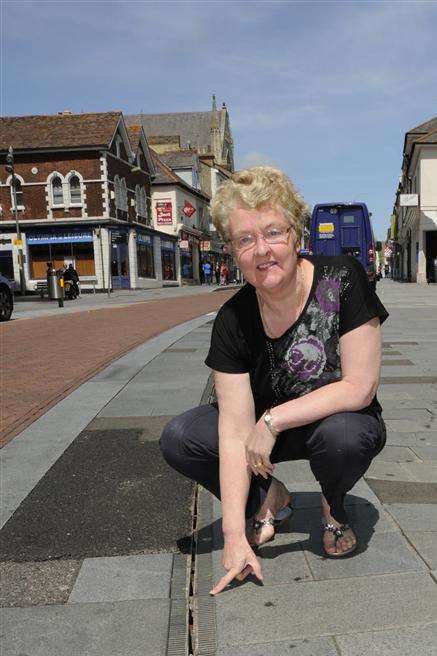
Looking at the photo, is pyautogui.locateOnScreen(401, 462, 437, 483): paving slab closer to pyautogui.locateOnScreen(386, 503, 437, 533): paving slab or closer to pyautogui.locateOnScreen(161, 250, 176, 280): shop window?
pyautogui.locateOnScreen(386, 503, 437, 533): paving slab

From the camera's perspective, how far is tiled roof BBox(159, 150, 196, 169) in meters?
52.7

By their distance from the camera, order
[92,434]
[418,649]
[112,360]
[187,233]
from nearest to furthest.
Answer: [418,649] → [92,434] → [112,360] → [187,233]

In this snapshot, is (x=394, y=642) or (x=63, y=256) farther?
(x=63, y=256)

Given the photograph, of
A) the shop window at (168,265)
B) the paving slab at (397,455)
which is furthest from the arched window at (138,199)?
the paving slab at (397,455)

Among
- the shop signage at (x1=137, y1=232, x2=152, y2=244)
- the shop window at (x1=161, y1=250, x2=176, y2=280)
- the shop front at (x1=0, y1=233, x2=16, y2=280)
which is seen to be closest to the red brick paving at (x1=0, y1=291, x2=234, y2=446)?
the shop front at (x1=0, y1=233, x2=16, y2=280)

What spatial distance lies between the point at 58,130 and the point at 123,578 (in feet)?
120

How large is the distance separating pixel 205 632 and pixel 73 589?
2.03 feet

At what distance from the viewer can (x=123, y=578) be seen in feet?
7.92

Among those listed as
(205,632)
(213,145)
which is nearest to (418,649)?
(205,632)

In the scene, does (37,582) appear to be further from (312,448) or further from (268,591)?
(312,448)

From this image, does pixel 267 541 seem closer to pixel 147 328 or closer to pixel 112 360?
pixel 112 360

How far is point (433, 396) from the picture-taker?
5.30m

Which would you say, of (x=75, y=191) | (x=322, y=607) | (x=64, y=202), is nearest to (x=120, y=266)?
(x=64, y=202)

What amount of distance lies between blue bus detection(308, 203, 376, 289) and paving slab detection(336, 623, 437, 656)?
19.2m
